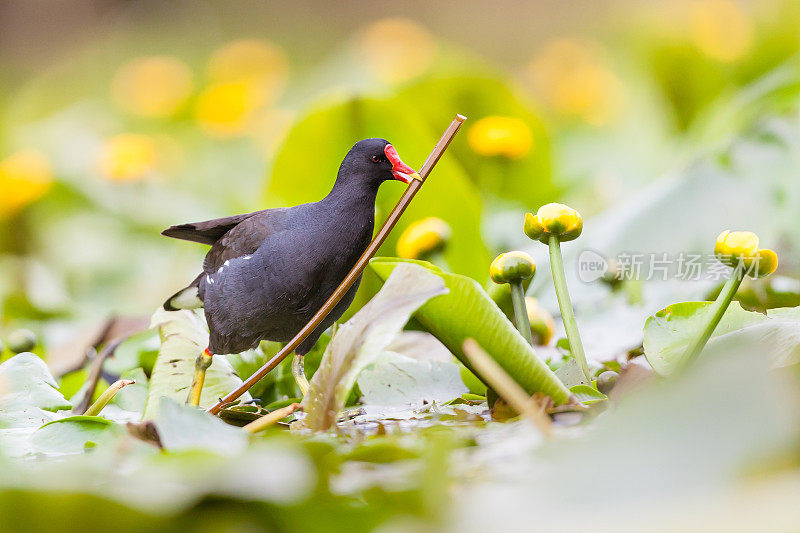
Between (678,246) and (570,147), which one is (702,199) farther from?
(570,147)

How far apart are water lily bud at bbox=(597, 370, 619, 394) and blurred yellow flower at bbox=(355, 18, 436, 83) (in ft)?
2.44

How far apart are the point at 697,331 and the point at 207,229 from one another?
0.96 feet

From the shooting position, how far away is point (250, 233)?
50cm

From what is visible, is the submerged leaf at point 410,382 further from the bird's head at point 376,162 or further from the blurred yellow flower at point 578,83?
the blurred yellow flower at point 578,83

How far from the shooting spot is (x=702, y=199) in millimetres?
694

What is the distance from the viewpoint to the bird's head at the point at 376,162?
46cm

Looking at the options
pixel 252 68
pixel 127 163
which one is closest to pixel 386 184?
pixel 127 163

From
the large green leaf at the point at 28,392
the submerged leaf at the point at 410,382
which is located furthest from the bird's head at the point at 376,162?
the large green leaf at the point at 28,392

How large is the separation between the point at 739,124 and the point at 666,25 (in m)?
0.64

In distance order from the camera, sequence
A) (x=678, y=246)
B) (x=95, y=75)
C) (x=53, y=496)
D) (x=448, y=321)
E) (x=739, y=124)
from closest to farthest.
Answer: (x=53, y=496), (x=448, y=321), (x=678, y=246), (x=739, y=124), (x=95, y=75)

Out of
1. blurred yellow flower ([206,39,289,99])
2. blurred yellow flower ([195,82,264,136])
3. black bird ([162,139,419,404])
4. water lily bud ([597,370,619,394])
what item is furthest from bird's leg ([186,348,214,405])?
blurred yellow flower ([206,39,289,99])

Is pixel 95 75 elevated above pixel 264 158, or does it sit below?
above

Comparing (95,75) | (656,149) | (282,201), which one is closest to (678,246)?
(282,201)

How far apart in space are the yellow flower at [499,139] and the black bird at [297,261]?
1.25ft
